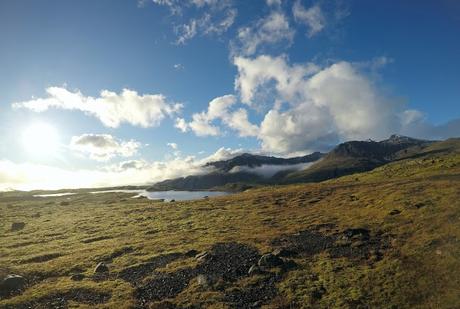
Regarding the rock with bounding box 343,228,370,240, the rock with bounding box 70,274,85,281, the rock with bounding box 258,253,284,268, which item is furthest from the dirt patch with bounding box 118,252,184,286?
the rock with bounding box 343,228,370,240

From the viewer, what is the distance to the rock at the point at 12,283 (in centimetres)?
3800

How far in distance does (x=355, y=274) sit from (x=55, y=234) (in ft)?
227

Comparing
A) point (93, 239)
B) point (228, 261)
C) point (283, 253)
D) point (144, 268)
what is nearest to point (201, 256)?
point (228, 261)

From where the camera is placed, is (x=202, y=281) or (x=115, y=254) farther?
(x=115, y=254)

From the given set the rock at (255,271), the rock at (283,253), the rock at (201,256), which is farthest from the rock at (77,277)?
the rock at (283,253)

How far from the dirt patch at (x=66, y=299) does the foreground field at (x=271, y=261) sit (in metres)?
Answer: 0.10

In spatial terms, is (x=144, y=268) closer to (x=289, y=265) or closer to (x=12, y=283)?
(x=12, y=283)

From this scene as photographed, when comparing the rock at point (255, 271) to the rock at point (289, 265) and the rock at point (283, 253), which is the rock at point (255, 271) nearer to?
the rock at point (289, 265)

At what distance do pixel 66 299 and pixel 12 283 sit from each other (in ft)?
23.8

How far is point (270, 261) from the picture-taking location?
4322 cm

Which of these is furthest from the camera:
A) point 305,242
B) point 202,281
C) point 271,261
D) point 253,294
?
point 305,242

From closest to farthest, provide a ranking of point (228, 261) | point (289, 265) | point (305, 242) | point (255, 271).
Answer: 1. point (255, 271)
2. point (289, 265)
3. point (228, 261)
4. point (305, 242)

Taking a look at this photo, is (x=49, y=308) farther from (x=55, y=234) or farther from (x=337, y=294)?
(x=55, y=234)

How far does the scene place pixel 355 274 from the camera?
1484 inches
